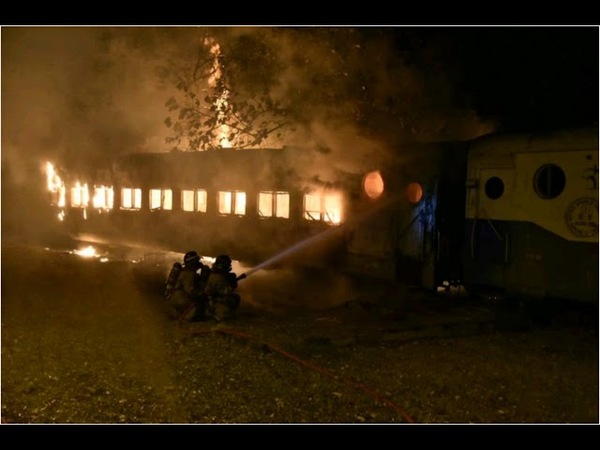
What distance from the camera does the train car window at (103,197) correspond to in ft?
66.9

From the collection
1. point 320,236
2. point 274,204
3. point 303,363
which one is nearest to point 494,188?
point 303,363

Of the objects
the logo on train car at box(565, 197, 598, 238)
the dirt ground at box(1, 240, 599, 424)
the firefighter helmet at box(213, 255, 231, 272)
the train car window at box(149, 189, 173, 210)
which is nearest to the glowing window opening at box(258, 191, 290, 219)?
the dirt ground at box(1, 240, 599, 424)

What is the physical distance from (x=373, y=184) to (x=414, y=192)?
3.49ft

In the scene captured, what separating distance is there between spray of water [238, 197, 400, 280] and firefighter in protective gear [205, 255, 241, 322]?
0.82m

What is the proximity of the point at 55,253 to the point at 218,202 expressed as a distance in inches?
208

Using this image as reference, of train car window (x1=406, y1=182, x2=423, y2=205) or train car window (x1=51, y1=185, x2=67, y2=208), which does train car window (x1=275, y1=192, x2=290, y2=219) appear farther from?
train car window (x1=51, y1=185, x2=67, y2=208)

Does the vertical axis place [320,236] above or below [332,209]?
Answer: below

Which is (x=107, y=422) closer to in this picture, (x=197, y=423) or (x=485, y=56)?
(x=197, y=423)

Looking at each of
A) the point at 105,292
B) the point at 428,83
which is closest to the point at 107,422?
the point at 105,292

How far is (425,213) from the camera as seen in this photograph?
10.0 meters

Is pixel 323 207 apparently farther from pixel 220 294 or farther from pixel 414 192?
pixel 220 294

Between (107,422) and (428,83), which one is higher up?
(428,83)

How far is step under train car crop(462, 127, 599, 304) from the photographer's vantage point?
7688 millimetres

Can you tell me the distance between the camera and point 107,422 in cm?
534
